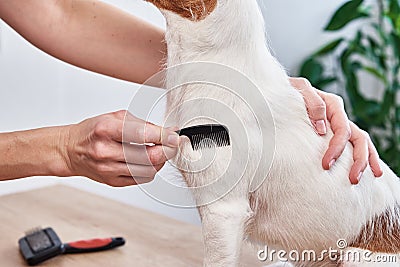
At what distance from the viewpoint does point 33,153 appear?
83 centimetres

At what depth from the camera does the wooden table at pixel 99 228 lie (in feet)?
3.56

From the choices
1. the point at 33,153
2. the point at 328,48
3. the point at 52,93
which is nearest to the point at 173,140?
the point at 33,153

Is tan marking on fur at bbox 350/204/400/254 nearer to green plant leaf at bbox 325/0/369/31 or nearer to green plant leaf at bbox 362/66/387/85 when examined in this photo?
green plant leaf at bbox 325/0/369/31

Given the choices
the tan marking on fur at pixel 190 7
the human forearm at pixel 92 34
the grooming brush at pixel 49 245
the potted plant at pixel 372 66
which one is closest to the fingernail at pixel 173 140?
the tan marking on fur at pixel 190 7

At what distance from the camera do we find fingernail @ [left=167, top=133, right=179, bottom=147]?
670 millimetres

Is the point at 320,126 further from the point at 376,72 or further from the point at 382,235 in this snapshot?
the point at 376,72

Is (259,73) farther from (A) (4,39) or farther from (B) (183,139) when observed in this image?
(A) (4,39)

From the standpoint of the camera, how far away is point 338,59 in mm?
2041

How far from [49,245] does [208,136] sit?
1.80 feet

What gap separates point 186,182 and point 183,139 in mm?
55

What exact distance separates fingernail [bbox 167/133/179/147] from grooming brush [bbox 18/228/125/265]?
1.68 feet

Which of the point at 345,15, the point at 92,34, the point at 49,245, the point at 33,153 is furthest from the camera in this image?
the point at 345,15

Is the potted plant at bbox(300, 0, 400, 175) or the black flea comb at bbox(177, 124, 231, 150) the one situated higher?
the black flea comb at bbox(177, 124, 231, 150)

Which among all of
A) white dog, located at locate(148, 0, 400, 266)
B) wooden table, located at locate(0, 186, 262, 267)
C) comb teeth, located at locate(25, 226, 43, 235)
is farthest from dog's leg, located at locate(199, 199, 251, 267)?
comb teeth, located at locate(25, 226, 43, 235)
